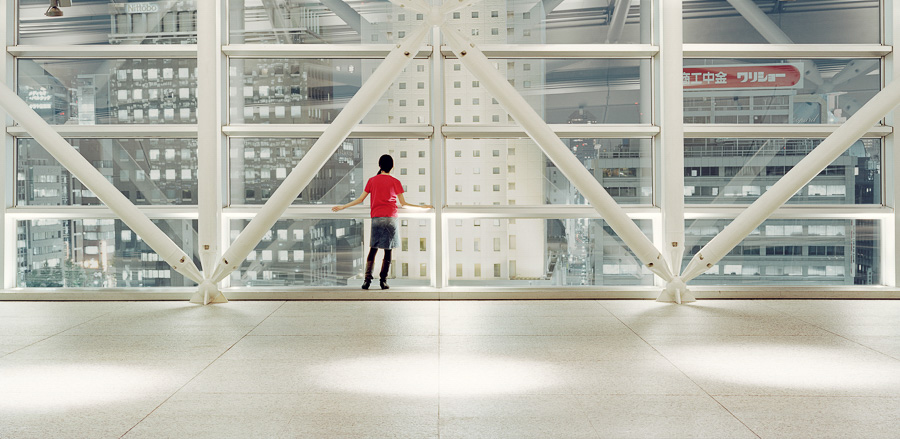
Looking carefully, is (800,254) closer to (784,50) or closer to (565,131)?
(784,50)

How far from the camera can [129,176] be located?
906cm

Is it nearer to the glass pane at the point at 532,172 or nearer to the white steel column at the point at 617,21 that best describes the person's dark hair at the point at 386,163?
the glass pane at the point at 532,172

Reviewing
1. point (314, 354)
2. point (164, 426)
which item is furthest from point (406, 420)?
point (314, 354)

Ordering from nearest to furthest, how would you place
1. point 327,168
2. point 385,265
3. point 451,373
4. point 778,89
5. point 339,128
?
point 451,373 < point 339,128 < point 385,265 < point 327,168 < point 778,89

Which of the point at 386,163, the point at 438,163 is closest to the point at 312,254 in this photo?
the point at 386,163

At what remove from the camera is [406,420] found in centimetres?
362

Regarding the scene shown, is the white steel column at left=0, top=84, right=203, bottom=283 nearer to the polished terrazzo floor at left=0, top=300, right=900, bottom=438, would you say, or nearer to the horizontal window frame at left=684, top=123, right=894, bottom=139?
the polished terrazzo floor at left=0, top=300, right=900, bottom=438

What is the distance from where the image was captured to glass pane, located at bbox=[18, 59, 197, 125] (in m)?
8.99

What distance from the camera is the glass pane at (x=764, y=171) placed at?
900cm

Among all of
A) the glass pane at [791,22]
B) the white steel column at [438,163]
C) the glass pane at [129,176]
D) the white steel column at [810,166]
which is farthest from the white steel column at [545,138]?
the glass pane at [129,176]

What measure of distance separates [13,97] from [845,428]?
27.6ft

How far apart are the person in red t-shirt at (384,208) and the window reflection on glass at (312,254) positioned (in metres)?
0.47

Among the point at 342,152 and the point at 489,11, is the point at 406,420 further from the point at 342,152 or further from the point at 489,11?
the point at 489,11

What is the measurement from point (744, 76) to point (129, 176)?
8.19 meters
